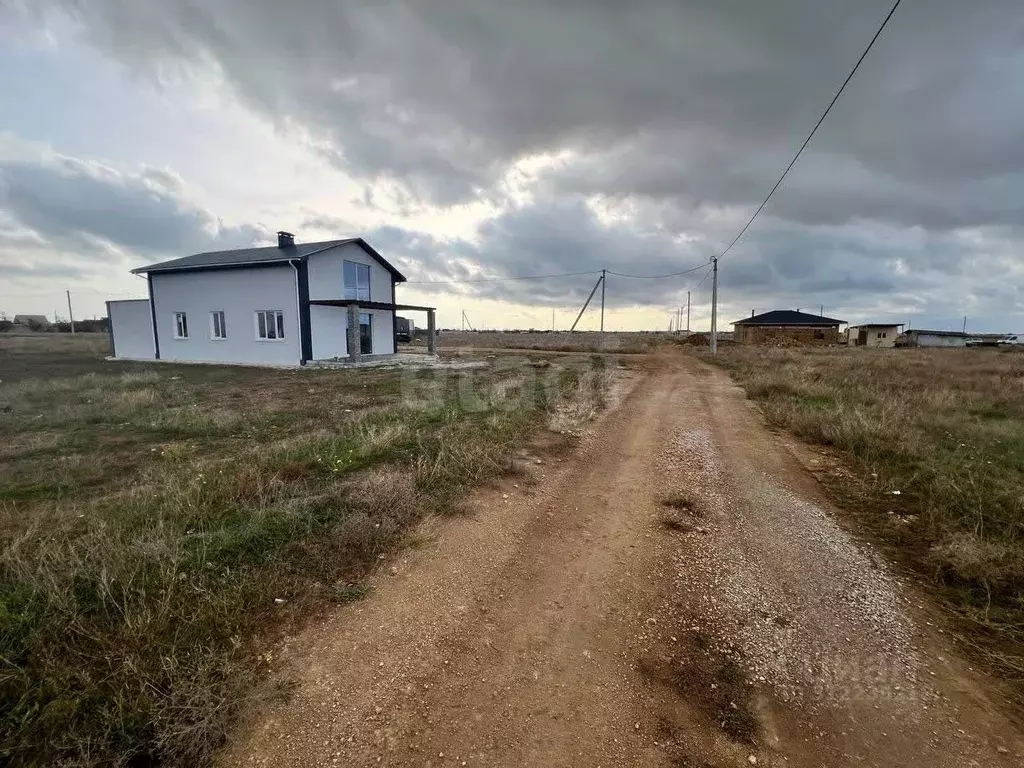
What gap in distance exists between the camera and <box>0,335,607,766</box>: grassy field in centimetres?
228

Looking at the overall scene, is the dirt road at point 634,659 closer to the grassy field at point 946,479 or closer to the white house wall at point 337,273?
the grassy field at point 946,479

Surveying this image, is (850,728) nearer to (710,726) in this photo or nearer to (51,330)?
(710,726)

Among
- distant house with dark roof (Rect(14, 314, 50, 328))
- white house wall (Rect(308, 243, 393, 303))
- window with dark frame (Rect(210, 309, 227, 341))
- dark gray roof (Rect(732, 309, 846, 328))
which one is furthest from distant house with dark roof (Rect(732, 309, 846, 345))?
distant house with dark roof (Rect(14, 314, 50, 328))

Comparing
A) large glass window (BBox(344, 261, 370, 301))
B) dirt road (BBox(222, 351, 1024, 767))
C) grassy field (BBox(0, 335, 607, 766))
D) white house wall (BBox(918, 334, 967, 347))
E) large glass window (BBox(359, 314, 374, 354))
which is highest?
large glass window (BBox(344, 261, 370, 301))

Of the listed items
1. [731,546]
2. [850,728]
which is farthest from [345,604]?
[731,546]

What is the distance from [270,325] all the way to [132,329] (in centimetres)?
1089

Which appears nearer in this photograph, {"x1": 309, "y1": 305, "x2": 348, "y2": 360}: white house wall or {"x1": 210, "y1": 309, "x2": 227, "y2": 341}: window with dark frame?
{"x1": 309, "y1": 305, "x2": 348, "y2": 360}: white house wall

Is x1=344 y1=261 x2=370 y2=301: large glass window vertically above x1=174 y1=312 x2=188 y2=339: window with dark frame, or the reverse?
x1=344 y1=261 x2=370 y2=301: large glass window

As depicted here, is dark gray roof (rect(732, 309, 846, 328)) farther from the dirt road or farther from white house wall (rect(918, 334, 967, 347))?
the dirt road

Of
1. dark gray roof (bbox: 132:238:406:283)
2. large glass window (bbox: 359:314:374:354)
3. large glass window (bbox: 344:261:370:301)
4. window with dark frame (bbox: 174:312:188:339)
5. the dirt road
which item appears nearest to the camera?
the dirt road

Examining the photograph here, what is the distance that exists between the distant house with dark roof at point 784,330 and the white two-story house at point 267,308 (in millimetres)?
41728

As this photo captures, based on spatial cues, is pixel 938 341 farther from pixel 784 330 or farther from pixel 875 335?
pixel 784 330

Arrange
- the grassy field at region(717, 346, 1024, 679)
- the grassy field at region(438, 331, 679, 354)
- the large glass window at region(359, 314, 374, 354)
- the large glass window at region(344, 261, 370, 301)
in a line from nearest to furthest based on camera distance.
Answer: the grassy field at region(717, 346, 1024, 679) → the large glass window at region(344, 261, 370, 301) → the large glass window at region(359, 314, 374, 354) → the grassy field at region(438, 331, 679, 354)

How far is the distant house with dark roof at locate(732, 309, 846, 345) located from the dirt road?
5110cm
